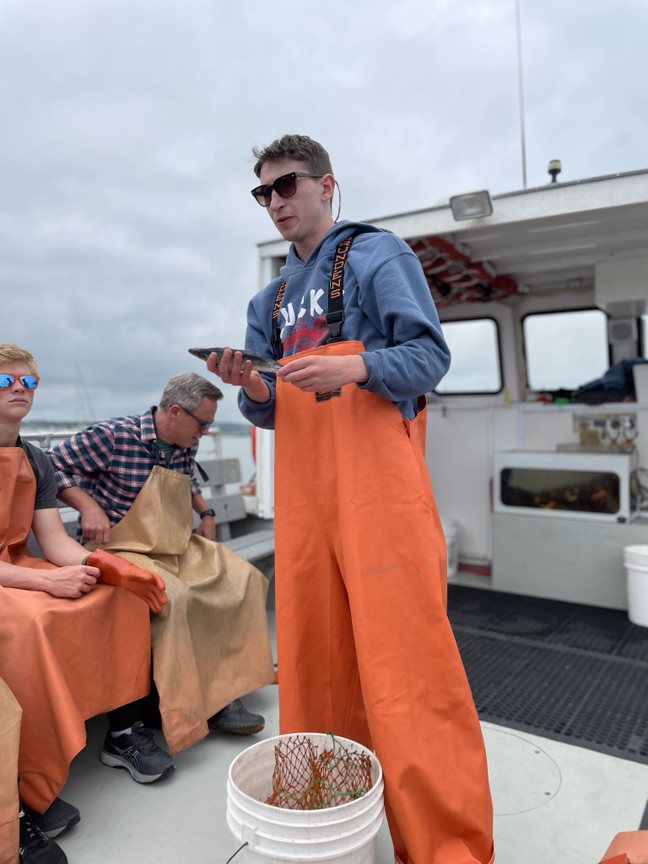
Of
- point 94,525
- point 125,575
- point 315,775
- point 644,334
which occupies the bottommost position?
point 315,775

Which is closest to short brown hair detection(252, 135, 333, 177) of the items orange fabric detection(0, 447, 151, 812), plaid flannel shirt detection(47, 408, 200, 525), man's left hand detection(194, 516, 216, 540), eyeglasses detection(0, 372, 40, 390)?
eyeglasses detection(0, 372, 40, 390)

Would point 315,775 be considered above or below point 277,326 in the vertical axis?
below

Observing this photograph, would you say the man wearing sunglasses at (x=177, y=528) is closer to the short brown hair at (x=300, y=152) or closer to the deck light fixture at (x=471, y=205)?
the short brown hair at (x=300, y=152)

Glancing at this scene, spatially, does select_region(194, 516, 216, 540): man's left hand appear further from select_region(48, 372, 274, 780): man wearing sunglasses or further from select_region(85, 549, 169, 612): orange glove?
select_region(85, 549, 169, 612): orange glove

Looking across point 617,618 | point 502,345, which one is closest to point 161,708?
point 617,618

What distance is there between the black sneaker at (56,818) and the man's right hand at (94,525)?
103 cm

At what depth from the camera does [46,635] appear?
2.09 m

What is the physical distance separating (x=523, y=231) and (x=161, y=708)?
3.84m

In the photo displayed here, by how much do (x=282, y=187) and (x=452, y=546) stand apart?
4.53m

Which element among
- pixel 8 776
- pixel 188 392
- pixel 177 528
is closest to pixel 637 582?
pixel 177 528

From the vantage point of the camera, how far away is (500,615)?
4.69 metres

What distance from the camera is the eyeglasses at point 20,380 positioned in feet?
7.55

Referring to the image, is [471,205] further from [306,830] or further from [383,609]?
[306,830]

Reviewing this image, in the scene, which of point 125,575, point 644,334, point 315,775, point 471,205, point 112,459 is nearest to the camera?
point 315,775
